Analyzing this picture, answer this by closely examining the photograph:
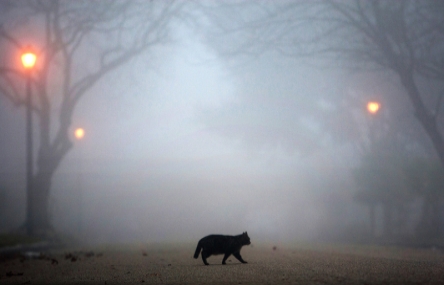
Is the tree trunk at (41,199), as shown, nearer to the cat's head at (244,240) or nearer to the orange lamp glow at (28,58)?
the orange lamp glow at (28,58)

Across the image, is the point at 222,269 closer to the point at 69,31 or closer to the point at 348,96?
the point at 69,31

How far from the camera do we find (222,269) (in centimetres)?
789

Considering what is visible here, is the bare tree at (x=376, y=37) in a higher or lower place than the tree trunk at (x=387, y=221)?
higher

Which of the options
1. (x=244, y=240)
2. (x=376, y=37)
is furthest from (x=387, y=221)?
(x=244, y=240)

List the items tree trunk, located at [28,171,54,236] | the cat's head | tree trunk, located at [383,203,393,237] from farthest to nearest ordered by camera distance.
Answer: tree trunk, located at [383,203,393,237]
tree trunk, located at [28,171,54,236]
the cat's head

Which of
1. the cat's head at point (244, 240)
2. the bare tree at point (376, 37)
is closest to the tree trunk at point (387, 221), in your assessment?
the bare tree at point (376, 37)

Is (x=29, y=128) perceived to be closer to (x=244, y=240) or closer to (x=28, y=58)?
(x=28, y=58)

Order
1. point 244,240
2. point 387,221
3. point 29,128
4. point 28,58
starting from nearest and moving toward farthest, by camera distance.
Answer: point 244,240, point 28,58, point 29,128, point 387,221

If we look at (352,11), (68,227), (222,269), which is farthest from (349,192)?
(222,269)

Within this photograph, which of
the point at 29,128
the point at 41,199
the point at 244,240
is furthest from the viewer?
the point at 41,199

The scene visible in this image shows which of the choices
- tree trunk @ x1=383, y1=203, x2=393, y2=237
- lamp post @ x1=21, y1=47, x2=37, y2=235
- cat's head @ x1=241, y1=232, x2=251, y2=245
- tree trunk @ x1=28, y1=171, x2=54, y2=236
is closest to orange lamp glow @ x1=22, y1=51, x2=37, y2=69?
lamp post @ x1=21, y1=47, x2=37, y2=235

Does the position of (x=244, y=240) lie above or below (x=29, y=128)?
below

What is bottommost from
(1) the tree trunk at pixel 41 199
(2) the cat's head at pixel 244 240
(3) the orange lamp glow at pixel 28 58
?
(2) the cat's head at pixel 244 240

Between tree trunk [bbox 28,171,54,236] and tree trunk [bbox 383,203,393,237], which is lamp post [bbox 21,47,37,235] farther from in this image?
tree trunk [bbox 383,203,393,237]
